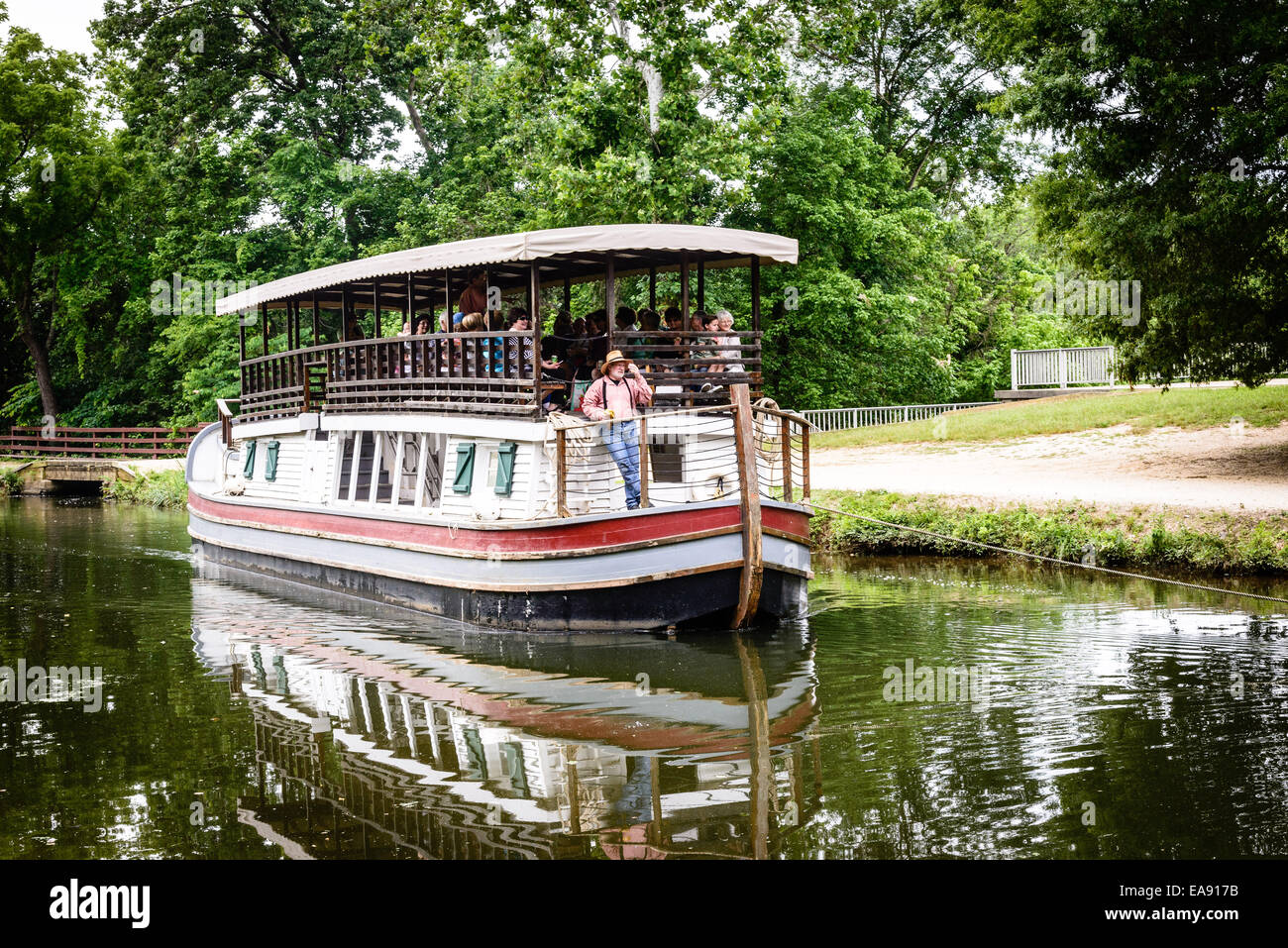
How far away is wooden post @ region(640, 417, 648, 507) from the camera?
13461 mm

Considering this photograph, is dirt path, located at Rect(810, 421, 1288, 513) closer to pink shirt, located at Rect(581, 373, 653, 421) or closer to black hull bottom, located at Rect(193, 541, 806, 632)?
black hull bottom, located at Rect(193, 541, 806, 632)

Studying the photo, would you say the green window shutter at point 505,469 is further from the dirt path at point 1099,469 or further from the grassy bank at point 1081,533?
the dirt path at point 1099,469

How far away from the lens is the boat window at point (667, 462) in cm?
1487

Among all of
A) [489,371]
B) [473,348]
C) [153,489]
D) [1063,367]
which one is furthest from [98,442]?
[1063,367]

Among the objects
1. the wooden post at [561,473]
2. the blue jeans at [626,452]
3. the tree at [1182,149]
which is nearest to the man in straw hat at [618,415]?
the blue jeans at [626,452]

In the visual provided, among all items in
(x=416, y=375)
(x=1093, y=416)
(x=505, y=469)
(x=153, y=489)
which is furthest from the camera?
(x=153, y=489)

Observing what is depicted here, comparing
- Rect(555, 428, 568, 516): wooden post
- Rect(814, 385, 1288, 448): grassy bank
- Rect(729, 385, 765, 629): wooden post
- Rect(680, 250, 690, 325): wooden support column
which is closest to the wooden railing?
Rect(555, 428, 568, 516): wooden post

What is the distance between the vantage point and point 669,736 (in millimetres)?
9820

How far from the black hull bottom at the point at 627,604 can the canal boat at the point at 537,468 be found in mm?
24

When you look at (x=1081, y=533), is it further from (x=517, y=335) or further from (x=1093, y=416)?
(x=1093, y=416)

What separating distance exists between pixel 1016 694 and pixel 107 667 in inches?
358

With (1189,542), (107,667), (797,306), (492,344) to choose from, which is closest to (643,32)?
(797,306)

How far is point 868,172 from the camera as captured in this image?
36750mm

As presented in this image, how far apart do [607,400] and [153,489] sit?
87.5 feet
